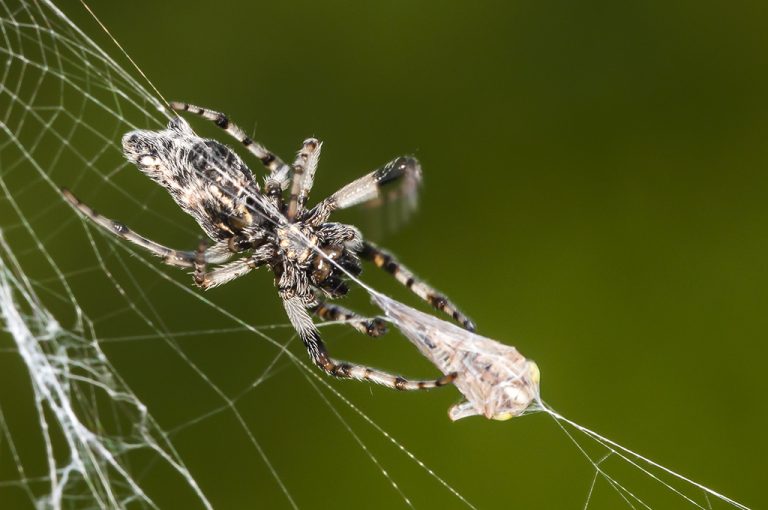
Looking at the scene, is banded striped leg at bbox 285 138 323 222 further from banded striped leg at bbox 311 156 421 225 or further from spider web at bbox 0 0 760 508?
spider web at bbox 0 0 760 508

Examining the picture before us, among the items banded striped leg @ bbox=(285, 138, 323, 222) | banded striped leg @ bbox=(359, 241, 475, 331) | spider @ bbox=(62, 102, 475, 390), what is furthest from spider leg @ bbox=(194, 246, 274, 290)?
banded striped leg @ bbox=(359, 241, 475, 331)

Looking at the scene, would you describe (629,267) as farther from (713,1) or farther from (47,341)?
(47,341)

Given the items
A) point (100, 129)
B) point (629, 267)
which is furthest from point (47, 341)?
point (629, 267)

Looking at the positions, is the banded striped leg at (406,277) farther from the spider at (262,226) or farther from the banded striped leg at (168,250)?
the banded striped leg at (168,250)

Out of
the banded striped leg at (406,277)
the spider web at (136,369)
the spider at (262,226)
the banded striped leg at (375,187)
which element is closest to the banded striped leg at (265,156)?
the spider at (262,226)

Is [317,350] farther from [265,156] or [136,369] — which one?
[136,369]
